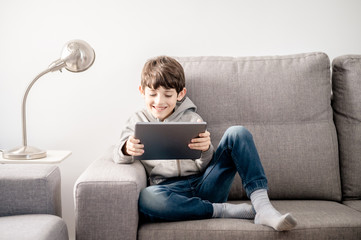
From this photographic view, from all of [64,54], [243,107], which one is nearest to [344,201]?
[243,107]

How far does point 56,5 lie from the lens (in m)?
2.21

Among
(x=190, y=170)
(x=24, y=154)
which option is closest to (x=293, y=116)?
(x=190, y=170)

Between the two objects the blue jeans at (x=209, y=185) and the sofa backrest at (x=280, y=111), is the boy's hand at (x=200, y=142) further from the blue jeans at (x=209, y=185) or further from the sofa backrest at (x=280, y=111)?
the sofa backrest at (x=280, y=111)

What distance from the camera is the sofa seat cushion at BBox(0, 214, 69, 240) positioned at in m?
1.22

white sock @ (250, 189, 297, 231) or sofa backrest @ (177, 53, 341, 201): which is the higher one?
sofa backrest @ (177, 53, 341, 201)

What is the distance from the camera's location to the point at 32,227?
1.28 metres

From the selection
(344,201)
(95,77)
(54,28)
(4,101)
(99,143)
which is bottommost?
(344,201)

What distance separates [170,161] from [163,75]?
1.24 ft

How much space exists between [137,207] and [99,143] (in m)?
0.93

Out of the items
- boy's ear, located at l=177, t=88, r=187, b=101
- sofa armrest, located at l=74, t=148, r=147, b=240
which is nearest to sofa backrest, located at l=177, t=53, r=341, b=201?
boy's ear, located at l=177, t=88, r=187, b=101

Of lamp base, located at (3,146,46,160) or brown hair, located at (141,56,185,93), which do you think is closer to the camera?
brown hair, located at (141,56,185,93)

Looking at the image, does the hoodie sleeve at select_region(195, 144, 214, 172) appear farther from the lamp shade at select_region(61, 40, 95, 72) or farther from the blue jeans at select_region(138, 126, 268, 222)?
the lamp shade at select_region(61, 40, 95, 72)

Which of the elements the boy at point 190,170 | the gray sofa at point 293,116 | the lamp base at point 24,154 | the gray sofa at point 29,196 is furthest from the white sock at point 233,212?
the lamp base at point 24,154

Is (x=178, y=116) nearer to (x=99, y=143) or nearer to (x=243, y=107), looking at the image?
(x=243, y=107)
